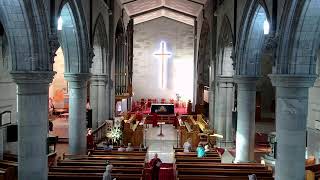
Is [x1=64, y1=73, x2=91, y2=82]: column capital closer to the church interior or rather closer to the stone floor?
the church interior

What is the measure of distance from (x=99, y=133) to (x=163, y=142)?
359cm

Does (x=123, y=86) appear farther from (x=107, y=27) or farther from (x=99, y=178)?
(x=99, y=178)

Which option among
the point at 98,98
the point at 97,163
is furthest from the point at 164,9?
the point at 97,163

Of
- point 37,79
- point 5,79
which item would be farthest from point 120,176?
point 5,79

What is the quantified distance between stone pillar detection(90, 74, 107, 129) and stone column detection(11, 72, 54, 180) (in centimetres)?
1105

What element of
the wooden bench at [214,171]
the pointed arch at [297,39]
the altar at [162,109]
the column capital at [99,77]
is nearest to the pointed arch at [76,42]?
the column capital at [99,77]

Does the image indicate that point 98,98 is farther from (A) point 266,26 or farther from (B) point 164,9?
(B) point 164,9

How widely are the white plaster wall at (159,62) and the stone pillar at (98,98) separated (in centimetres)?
1597

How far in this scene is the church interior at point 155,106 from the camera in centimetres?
1062

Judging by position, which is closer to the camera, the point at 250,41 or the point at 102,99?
the point at 250,41

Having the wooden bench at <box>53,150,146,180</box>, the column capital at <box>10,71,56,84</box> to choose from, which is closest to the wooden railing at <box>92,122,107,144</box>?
the wooden bench at <box>53,150,146,180</box>

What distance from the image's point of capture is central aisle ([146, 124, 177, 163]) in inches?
755

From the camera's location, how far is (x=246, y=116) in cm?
1628

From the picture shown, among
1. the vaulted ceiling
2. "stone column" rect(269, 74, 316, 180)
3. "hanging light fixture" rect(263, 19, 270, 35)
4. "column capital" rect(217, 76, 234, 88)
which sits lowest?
"stone column" rect(269, 74, 316, 180)
